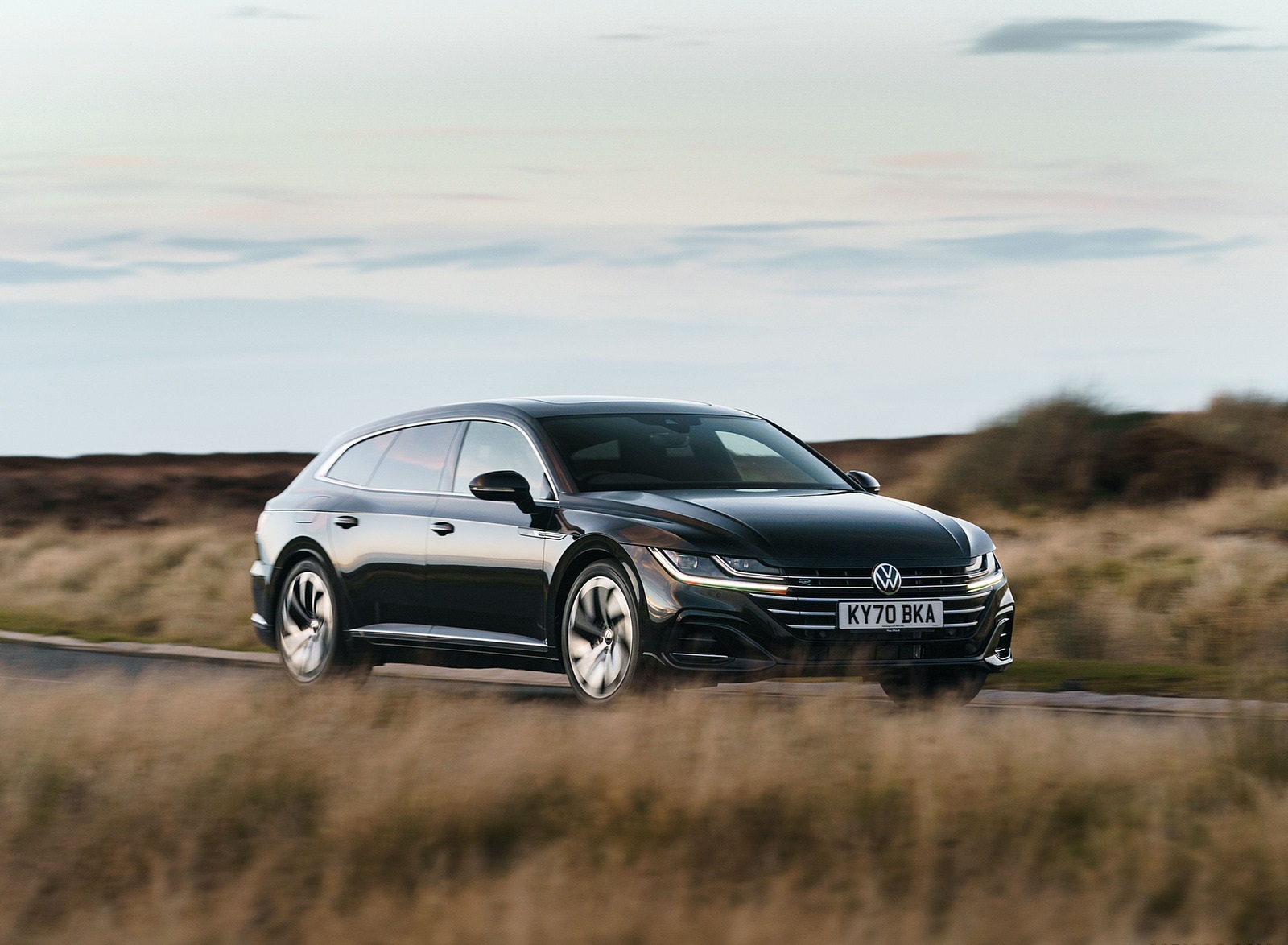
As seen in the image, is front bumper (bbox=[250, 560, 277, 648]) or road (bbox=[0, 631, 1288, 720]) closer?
road (bbox=[0, 631, 1288, 720])

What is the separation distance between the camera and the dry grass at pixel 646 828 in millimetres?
5242

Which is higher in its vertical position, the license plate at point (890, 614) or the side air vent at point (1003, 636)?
the license plate at point (890, 614)

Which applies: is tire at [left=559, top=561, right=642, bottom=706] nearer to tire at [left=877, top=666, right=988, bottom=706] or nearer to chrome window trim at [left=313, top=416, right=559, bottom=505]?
chrome window trim at [left=313, top=416, right=559, bottom=505]

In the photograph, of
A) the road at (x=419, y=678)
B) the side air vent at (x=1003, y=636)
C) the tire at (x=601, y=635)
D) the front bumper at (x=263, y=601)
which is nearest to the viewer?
the tire at (x=601, y=635)

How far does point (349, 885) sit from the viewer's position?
5781 mm

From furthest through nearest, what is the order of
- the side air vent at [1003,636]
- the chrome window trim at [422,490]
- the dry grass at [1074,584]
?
the dry grass at [1074,584], the chrome window trim at [422,490], the side air vent at [1003,636]

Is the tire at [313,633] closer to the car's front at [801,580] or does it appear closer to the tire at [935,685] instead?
the car's front at [801,580]

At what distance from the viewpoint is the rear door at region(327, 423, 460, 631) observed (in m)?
10.8

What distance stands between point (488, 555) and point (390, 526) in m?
1.02

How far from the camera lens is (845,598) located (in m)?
8.97

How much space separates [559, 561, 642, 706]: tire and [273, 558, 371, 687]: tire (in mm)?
2128

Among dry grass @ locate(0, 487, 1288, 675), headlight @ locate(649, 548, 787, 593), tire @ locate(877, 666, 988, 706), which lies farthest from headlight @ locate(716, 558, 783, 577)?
dry grass @ locate(0, 487, 1288, 675)

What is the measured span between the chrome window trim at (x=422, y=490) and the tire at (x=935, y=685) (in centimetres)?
208

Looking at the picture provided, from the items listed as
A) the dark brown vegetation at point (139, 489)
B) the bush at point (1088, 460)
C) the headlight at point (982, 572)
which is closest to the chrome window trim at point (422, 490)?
the headlight at point (982, 572)
